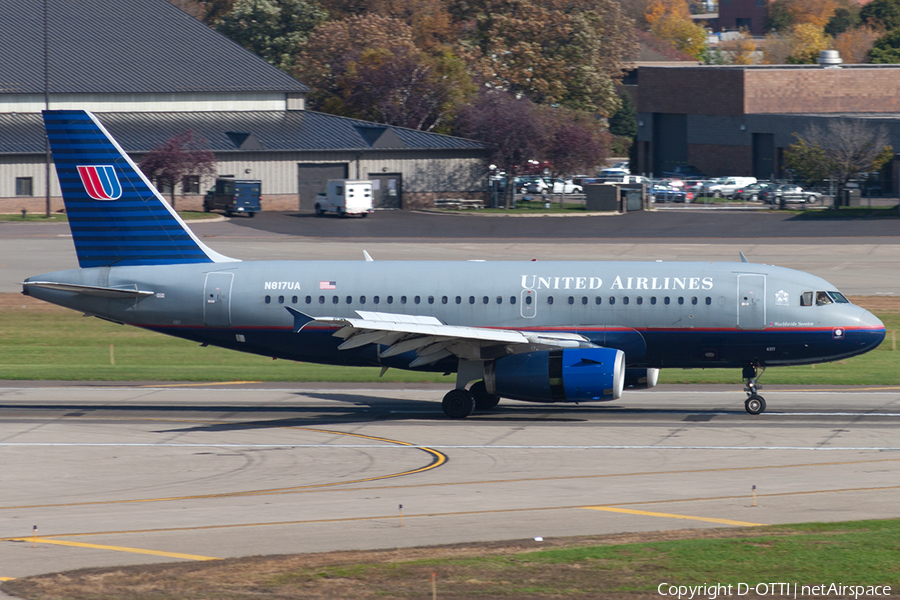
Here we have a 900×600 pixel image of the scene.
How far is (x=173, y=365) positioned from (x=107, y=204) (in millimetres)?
10593

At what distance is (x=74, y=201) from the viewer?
35.8m

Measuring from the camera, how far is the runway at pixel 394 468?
20984 millimetres

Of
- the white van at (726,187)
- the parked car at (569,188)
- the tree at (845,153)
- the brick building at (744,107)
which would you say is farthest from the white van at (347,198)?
the brick building at (744,107)

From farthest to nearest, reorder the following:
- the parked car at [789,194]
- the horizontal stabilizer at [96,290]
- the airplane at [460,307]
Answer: the parked car at [789,194] → the horizontal stabilizer at [96,290] → the airplane at [460,307]

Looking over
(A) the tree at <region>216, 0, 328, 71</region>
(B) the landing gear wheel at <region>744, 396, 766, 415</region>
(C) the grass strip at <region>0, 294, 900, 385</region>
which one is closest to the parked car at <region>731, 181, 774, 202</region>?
(A) the tree at <region>216, 0, 328, 71</region>

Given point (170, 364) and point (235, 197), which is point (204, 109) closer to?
point (235, 197)

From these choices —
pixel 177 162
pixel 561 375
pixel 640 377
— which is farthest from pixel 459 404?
pixel 177 162

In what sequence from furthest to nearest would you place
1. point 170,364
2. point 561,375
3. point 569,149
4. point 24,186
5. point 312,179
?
point 569,149 → point 312,179 → point 24,186 → point 170,364 → point 561,375

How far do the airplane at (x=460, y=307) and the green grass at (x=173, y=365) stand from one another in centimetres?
662

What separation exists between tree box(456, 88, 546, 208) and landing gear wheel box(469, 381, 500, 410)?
77.1 metres

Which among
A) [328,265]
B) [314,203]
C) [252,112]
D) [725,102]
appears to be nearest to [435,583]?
[328,265]

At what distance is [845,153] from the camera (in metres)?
110

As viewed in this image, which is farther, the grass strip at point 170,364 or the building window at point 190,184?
the building window at point 190,184

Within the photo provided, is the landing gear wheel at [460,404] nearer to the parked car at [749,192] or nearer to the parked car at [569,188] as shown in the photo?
the parked car at [749,192]
